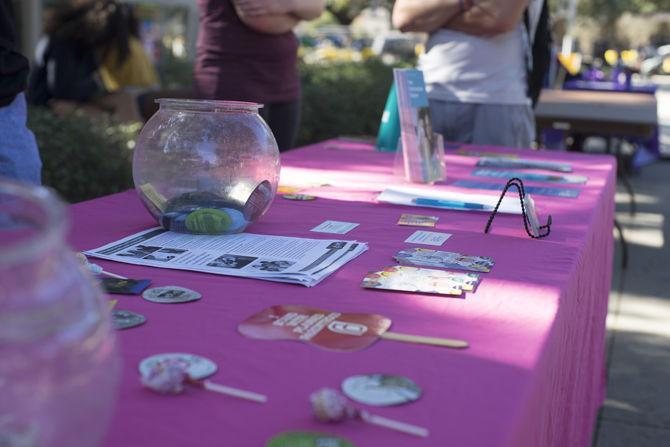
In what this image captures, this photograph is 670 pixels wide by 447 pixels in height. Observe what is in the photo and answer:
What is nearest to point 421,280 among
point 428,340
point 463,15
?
point 428,340

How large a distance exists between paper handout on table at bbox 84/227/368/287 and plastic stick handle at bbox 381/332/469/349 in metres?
0.25

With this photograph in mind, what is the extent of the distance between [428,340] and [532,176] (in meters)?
1.57

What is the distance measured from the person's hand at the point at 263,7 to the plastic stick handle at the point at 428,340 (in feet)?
6.45

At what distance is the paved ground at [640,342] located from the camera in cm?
279

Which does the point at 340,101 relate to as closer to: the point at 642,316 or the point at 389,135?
the point at 642,316

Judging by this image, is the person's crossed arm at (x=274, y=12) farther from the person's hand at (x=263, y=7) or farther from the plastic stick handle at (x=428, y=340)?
the plastic stick handle at (x=428, y=340)

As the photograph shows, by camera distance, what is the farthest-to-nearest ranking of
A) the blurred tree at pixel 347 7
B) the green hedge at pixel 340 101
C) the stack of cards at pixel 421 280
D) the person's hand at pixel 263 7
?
the blurred tree at pixel 347 7
the green hedge at pixel 340 101
the person's hand at pixel 263 7
the stack of cards at pixel 421 280

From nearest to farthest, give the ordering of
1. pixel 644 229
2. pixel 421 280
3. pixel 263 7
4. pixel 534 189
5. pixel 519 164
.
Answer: pixel 421 280, pixel 534 189, pixel 519 164, pixel 263 7, pixel 644 229

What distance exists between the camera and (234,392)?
2.95ft

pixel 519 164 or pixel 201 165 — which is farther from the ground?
pixel 201 165

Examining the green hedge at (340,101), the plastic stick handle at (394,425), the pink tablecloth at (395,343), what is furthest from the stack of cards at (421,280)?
the green hedge at (340,101)

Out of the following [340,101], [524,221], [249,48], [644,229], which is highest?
[249,48]

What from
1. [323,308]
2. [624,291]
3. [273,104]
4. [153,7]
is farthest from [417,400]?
[153,7]

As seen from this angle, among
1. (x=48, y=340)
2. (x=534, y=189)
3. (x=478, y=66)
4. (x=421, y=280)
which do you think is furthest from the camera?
(x=478, y=66)
